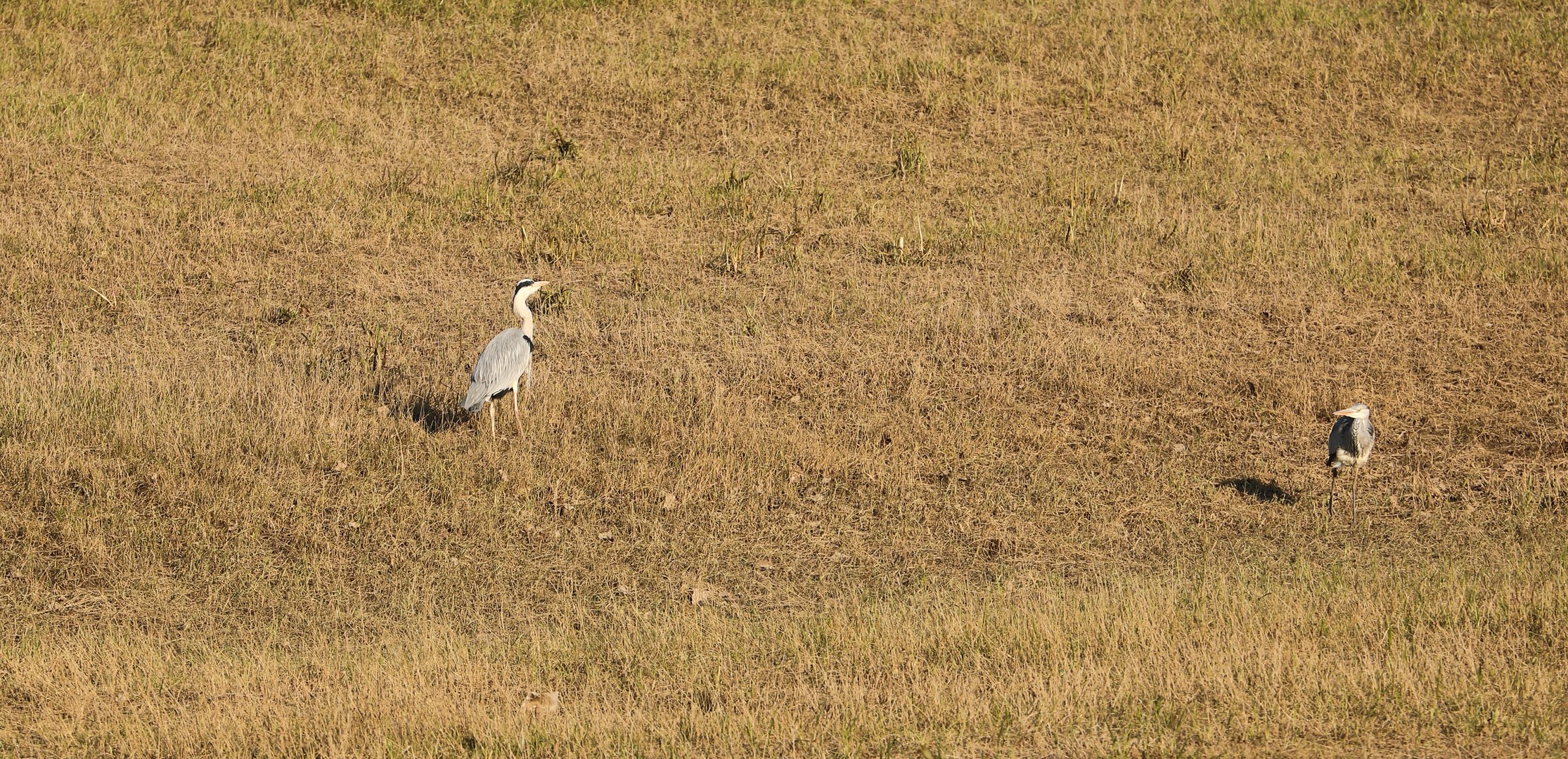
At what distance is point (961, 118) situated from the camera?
18062 mm

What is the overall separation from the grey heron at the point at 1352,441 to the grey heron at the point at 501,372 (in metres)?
5.80

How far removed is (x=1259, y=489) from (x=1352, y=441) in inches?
34.0

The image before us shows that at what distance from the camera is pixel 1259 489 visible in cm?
1038

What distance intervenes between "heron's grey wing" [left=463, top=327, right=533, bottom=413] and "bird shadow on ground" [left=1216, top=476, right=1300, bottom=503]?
5.22 meters

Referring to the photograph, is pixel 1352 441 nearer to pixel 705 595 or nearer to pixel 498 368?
pixel 705 595

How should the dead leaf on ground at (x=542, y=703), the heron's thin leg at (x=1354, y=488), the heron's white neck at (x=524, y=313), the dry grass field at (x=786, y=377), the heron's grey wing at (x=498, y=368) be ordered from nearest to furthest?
the dead leaf on ground at (x=542, y=703)
the dry grass field at (x=786, y=377)
the heron's thin leg at (x=1354, y=488)
the heron's grey wing at (x=498, y=368)
the heron's white neck at (x=524, y=313)

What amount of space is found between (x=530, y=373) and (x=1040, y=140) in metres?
8.47

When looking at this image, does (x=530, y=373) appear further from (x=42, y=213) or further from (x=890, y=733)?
(x=42, y=213)

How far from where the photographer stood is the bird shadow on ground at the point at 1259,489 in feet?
33.7

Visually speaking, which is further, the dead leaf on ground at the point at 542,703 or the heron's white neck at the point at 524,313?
Result: the heron's white neck at the point at 524,313

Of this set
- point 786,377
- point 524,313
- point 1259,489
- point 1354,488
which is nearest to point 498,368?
point 524,313

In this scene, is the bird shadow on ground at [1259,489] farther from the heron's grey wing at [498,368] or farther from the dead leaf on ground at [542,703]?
the dead leaf on ground at [542,703]

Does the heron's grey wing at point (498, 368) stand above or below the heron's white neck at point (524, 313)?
below

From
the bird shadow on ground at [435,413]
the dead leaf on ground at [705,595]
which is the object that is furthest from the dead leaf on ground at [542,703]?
the bird shadow on ground at [435,413]
